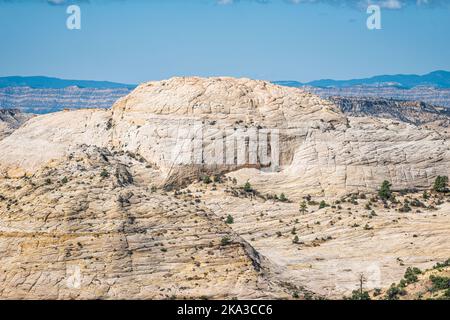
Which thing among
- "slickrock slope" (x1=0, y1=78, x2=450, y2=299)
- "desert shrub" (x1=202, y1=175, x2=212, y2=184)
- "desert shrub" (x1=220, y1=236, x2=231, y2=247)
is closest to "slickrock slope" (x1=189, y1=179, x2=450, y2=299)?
"slickrock slope" (x1=0, y1=78, x2=450, y2=299)

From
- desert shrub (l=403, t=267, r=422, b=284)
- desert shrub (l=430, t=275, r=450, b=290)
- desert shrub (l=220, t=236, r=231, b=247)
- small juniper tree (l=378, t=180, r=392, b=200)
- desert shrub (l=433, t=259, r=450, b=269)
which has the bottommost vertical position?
desert shrub (l=403, t=267, r=422, b=284)

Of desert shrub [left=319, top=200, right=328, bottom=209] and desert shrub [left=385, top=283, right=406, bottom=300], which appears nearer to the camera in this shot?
desert shrub [left=385, top=283, right=406, bottom=300]

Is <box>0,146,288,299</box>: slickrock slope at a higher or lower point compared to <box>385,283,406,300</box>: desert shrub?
higher

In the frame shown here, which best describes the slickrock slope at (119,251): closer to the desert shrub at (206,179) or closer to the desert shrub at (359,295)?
the desert shrub at (359,295)

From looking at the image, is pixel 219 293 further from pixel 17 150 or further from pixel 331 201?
pixel 17 150

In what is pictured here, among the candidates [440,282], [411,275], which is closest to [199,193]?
[411,275]

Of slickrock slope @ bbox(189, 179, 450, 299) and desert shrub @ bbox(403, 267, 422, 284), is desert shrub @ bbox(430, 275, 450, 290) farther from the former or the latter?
slickrock slope @ bbox(189, 179, 450, 299)

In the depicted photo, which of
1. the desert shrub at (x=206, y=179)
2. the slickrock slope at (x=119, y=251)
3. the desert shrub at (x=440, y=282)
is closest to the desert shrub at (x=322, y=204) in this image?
the desert shrub at (x=206, y=179)
